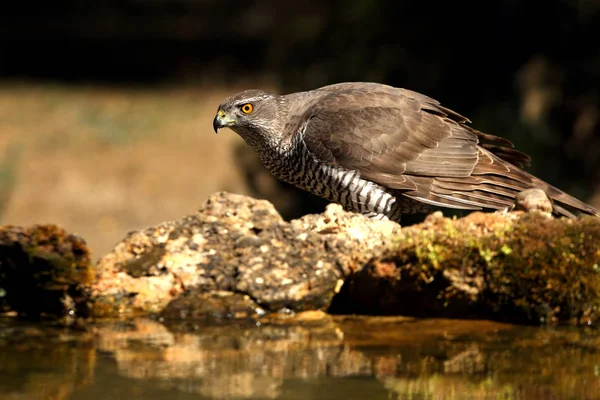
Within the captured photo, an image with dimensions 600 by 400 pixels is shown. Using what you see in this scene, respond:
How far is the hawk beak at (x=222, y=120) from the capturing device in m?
6.39

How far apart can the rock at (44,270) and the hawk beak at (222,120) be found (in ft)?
5.80

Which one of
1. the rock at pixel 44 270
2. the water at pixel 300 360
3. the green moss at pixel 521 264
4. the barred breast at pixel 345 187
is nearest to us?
the water at pixel 300 360

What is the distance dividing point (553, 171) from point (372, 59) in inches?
85.9

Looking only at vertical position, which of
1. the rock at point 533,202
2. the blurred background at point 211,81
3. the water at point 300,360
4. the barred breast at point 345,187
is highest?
→ the blurred background at point 211,81

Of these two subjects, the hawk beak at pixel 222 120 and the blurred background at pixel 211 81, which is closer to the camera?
the hawk beak at pixel 222 120

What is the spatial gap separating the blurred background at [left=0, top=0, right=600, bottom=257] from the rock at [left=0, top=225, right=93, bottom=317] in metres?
5.01

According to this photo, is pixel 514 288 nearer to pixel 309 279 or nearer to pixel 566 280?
pixel 566 280

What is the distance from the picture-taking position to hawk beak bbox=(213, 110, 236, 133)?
21.0 feet

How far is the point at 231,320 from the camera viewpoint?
4.74m

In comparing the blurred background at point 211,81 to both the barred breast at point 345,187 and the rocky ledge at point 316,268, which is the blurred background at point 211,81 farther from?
the rocky ledge at point 316,268

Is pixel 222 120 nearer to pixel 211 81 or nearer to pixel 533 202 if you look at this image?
pixel 533 202

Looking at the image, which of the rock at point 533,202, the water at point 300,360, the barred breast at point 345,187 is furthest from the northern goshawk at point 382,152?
the water at point 300,360

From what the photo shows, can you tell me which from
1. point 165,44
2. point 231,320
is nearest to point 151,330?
point 231,320

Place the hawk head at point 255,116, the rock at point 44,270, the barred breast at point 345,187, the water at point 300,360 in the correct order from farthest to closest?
the hawk head at point 255,116
the barred breast at point 345,187
the rock at point 44,270
the water at point 300,360
